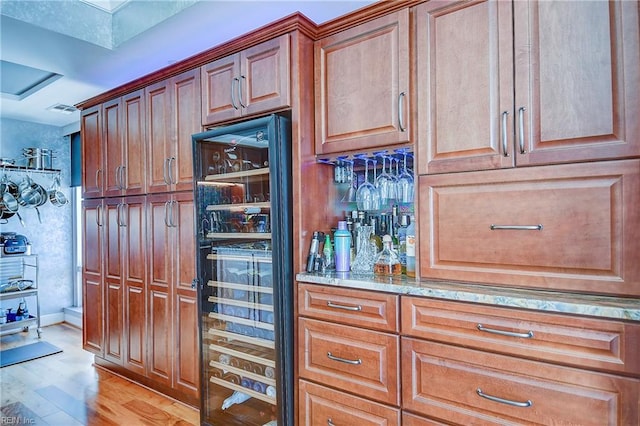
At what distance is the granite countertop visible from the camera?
3.89 feet

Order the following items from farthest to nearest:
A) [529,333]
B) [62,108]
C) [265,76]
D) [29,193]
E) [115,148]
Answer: [29,193]
[62,108]
[115,148]
[265,76]
[529,333]

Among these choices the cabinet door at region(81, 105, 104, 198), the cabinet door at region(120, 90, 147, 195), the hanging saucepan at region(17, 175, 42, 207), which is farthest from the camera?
the hanging saucepan at region(17, 175, 42, 207)

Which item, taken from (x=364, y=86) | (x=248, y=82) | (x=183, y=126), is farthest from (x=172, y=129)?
(x=364, y=86)

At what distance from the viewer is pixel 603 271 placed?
4.25 feet

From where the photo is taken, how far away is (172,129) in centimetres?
256

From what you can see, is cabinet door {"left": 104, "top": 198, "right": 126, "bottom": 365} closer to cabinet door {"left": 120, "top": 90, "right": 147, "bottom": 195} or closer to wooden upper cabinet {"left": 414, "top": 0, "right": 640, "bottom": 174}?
cabinet door {"left": 120, "top": 90, "right": 147, "bottom": 195}

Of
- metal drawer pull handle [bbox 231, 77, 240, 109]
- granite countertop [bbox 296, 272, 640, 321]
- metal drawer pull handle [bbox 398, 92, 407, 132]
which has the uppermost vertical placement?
metal drawer pull handle [bbox 231, 77, 240, 109]

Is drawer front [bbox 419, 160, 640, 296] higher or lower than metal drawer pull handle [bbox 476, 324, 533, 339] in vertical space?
higher

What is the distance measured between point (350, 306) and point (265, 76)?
49.9 inches

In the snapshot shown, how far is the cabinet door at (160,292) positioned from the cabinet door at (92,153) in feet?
2.59

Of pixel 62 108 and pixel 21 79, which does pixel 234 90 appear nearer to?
pixel 21 79

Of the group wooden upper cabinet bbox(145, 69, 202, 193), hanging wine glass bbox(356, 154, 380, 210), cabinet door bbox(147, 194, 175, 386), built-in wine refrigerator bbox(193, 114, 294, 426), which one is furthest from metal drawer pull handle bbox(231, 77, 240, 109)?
cabinet door bbox(147, 194, 175, 386)

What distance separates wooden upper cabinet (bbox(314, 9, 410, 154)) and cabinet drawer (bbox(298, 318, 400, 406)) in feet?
2.89

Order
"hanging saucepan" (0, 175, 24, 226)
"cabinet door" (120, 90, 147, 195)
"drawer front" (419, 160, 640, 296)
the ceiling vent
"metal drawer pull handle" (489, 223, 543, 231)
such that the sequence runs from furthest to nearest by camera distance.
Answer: "hanging saucepan" (0, 175, 24, 226)
the ceiling vent
"cabinet door" (120, 90, 147, 195)
"metal drawer pull handle" (489, 223, 543, 231)
"drawer front" (419, 160, 640, 296)
